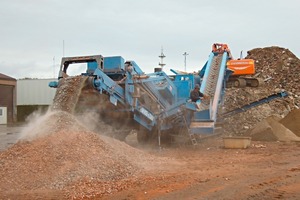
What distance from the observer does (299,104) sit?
867 inches

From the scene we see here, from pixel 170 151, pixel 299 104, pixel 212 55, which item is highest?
pixel 212 55

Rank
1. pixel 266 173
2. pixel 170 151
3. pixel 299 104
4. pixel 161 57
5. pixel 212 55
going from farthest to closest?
pixel 161 57 < pixel 299 104 < pixel 212 55 < pixel 170 151 < pixel 266 173

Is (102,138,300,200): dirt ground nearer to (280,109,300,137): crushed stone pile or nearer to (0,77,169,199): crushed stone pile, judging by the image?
(0,77,169,199): crushed stone pile

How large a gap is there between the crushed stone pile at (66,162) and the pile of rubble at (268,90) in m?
10.5

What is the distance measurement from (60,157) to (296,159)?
5969mm

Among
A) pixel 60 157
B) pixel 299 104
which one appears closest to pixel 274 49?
pixel 299 104

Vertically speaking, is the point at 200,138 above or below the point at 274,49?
below

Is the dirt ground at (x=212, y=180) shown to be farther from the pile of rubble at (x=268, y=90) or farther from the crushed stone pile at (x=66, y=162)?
the pile of rubble at (x=268, y=90)

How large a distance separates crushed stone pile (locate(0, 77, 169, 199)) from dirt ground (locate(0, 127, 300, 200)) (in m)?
0.11

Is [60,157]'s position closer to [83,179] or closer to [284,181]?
[83,179]

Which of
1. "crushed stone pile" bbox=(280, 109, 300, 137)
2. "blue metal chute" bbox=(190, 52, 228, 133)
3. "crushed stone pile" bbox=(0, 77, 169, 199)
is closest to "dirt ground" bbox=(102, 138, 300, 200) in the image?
"crushed stone pile" bbox=(0, 77, 169, 199)

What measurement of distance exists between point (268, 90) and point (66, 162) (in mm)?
16621

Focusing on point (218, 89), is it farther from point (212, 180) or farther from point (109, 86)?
point (212, 180)

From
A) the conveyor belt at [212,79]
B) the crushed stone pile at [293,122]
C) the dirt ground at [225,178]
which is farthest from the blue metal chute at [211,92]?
the crushed stone pile at [293,122]
